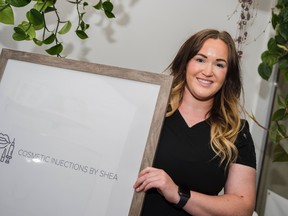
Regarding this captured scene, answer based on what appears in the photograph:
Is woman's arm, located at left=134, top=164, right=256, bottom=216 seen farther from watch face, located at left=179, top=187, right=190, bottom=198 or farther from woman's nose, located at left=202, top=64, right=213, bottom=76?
woman's nose, located at left=202, top=64, right=213, bottom=76

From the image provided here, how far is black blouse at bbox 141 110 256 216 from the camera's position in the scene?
1187mm

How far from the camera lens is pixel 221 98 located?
144 centimetres

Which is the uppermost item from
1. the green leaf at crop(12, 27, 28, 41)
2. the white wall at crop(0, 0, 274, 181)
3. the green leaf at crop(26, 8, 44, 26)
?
the white wall at crop(0, 0, 274, 181)

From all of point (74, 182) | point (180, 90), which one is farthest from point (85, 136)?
point (180, 90)

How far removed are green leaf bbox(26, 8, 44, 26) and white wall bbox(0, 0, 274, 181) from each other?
1.43ft

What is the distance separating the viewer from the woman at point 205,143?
1110mm

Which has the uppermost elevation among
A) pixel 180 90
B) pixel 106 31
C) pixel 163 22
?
pixel 163 22

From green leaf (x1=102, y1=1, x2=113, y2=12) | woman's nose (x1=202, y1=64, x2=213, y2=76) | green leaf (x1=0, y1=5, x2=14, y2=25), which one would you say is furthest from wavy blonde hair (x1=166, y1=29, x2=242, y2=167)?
green leaf (x1=0, y1=5, x2=14, y2=25)

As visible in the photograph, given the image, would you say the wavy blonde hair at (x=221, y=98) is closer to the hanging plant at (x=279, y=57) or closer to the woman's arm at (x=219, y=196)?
the woman's arm at (x=219, y=196)

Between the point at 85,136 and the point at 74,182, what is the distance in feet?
0.54

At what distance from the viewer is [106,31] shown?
1.78 metres

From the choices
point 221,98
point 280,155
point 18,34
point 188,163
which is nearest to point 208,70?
point 221,98

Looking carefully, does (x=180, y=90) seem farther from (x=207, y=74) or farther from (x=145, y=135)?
(x=145, y=135)

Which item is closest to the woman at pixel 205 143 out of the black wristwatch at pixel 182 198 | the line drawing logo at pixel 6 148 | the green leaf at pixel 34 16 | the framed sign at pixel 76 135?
the black wristwatch at pixel 182 198
